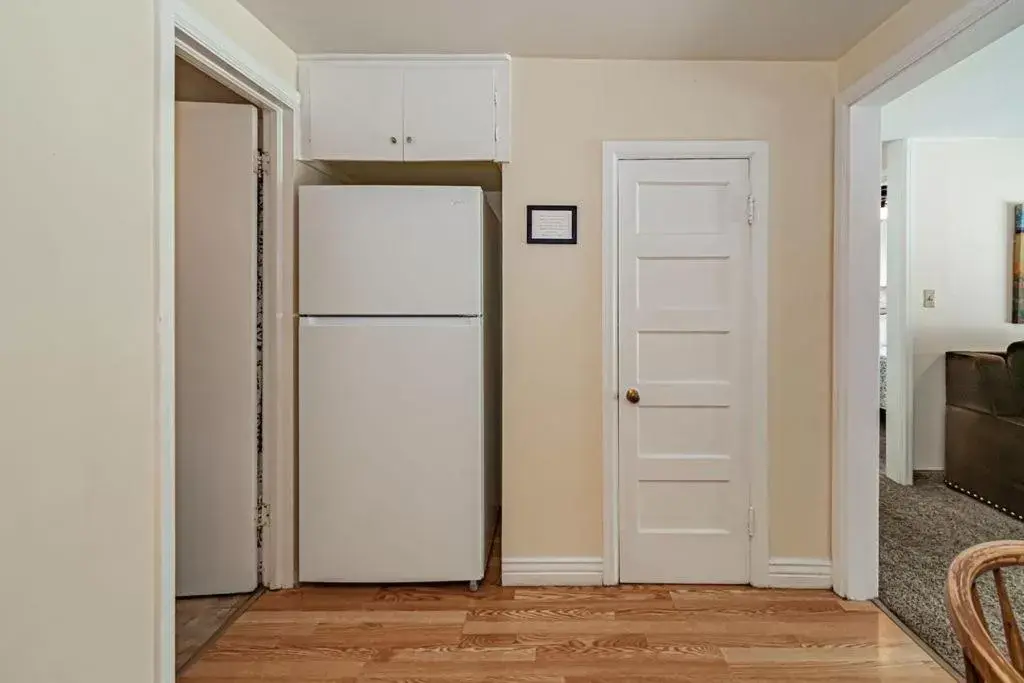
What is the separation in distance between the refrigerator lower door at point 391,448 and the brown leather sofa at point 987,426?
10.7 ft

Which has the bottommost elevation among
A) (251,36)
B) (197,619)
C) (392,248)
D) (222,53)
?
(197,619)

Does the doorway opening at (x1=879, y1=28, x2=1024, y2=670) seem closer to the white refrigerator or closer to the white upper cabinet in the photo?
the white upper cabinet

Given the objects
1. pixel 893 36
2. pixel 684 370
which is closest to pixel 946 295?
pixel 893 36

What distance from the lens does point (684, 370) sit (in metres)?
2.60

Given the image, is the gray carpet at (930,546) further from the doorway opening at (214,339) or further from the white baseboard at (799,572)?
the doorway opening at (214,339)

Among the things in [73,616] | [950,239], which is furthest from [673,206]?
[950,239]

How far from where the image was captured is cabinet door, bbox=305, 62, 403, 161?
8.25ft

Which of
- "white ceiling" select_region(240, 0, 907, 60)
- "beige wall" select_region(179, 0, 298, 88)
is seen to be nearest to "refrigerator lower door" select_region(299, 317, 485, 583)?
"beige wall" select_region(179, 0, 298, 88)

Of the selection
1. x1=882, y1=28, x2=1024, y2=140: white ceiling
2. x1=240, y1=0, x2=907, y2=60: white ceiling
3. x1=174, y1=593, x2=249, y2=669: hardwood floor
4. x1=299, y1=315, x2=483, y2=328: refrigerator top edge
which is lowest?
x1=174, y1=593, x2=249, y2=669: hardwood floor

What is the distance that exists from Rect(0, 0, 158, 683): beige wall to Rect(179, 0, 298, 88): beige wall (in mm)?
363

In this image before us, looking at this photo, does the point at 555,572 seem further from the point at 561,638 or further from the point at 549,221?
the point at 549,221

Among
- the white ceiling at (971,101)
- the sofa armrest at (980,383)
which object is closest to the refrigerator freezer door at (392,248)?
the white ceiling at (971,101)

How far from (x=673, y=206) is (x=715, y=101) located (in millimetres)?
503

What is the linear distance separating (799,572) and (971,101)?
111 inches
